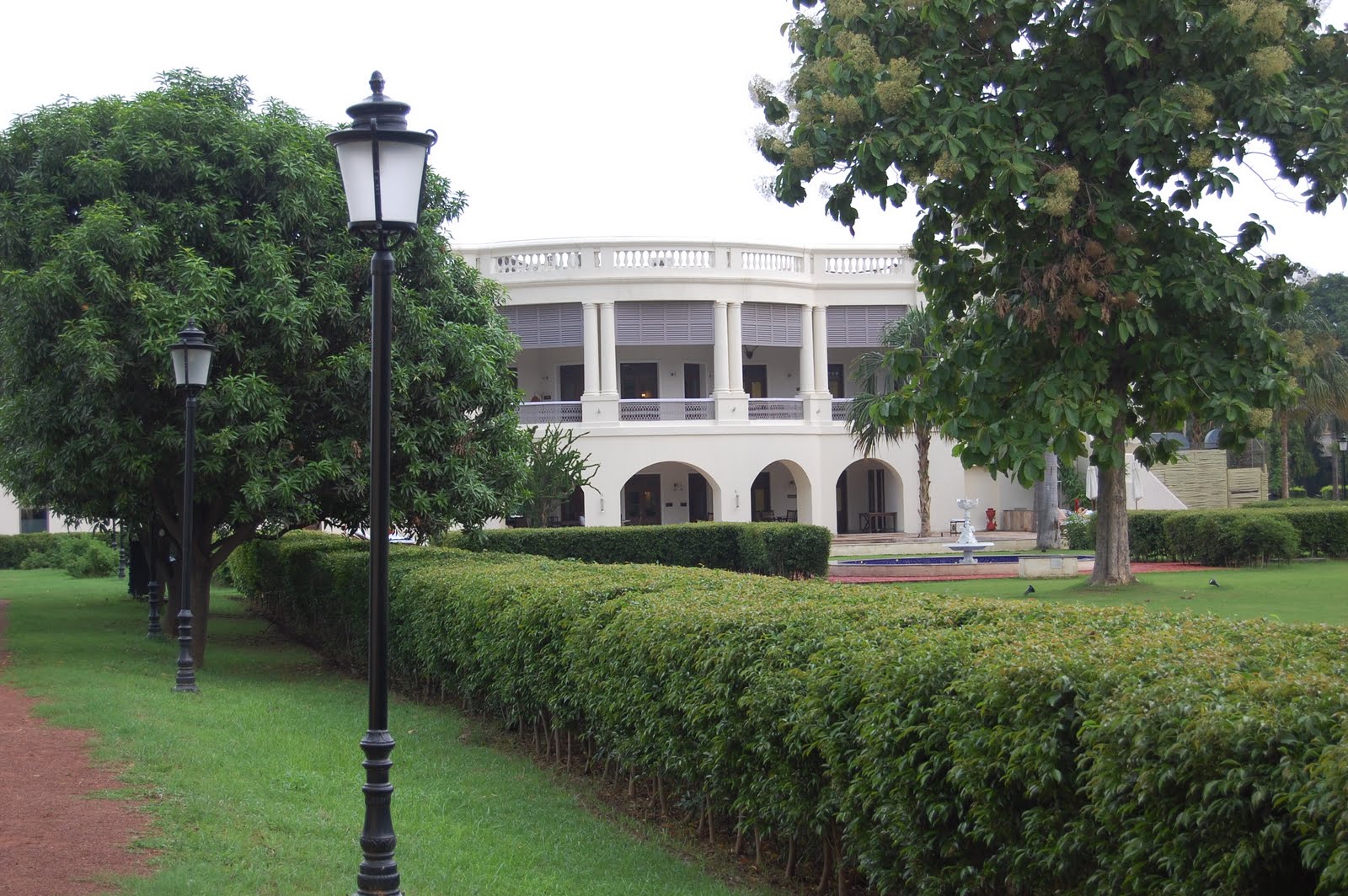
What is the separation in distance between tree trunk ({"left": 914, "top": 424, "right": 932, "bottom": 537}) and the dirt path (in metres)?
28.9

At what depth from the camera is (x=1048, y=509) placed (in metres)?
33.9

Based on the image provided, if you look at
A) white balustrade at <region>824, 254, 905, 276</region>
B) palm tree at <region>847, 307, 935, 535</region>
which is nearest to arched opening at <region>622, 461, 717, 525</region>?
palm tree at <region>847, 307, 935, 535</region>

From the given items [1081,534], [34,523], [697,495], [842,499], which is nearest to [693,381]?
[697,495]

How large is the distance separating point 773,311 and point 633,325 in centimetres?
428

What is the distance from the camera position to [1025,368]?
1495cm

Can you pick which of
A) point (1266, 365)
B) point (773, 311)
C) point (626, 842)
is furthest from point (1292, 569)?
point (626, 842)

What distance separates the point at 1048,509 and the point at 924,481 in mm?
4022

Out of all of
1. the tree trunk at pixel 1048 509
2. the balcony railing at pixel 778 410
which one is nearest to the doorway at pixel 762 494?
the balcony railing at pixel 778 410

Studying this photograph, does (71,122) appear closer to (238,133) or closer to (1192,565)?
(238,133)

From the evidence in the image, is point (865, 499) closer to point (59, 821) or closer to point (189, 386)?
point (189, 386)

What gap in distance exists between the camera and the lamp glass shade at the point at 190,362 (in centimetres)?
1229

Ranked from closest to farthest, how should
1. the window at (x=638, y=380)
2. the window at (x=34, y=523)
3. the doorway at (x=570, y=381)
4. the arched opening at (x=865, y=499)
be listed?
the window at (x=638, y=380) < the doorway at (x=570, y=381) < the arched opening at (x=865, y=499) < the window at (x=34, y=523)

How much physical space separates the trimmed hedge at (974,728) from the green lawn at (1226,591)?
8858 millimetres

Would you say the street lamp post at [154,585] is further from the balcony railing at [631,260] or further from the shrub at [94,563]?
the balcony railing at [631,260]
